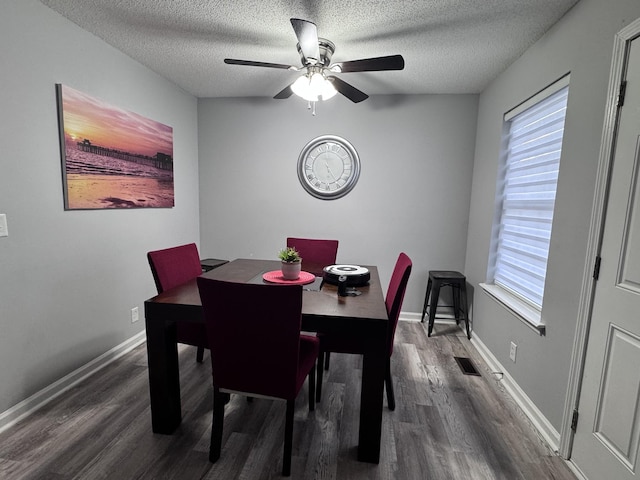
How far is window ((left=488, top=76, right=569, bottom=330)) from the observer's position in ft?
6.47

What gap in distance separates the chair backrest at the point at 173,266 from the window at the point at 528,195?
2.28m

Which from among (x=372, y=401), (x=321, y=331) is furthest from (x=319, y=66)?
(x=372, y=401)

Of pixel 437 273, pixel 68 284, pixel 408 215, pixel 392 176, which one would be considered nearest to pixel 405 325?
pixel 437 273

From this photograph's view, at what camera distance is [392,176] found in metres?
3.39

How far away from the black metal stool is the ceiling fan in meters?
1.86

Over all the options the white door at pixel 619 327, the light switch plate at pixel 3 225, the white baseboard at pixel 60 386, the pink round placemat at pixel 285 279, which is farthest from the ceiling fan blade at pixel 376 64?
the white baseboard at pixel 60 386

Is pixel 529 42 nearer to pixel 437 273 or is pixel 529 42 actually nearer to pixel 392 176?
pixel 392 176

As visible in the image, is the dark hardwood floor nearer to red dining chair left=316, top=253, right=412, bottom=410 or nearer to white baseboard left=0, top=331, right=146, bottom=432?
white baseboard left=0, top=331, right=146, bottom=432

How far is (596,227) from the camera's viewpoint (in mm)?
1454

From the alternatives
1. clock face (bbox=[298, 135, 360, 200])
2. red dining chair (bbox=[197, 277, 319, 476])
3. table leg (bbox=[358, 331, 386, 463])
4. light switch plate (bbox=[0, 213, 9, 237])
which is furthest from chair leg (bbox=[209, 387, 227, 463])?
clock face (bbox=[298, 135, 360, 200])

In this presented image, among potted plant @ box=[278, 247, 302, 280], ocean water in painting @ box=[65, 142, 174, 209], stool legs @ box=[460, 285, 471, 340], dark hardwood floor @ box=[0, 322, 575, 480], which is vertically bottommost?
dark hardwood floor @ box=[0, 322, 575, 480]

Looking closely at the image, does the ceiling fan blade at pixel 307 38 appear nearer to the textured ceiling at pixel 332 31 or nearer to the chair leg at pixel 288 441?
the textured ceiling at pixel 332 31

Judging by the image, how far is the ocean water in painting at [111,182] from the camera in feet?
6.89

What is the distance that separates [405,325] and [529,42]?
8.71ft
